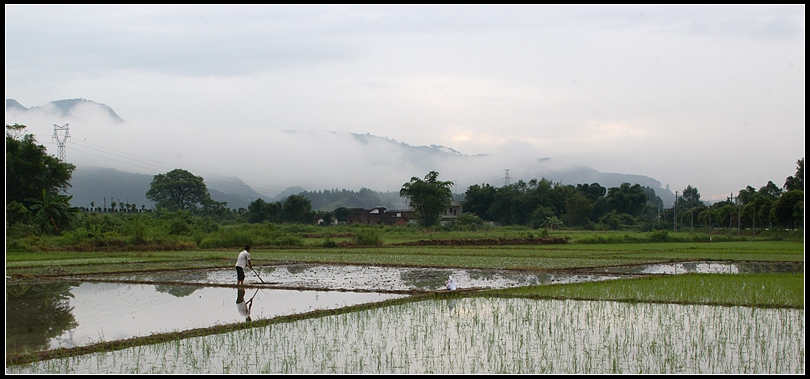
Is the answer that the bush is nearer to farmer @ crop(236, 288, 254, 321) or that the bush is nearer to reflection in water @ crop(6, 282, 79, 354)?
reflection in water @ crop(6, 282, 79, 354)

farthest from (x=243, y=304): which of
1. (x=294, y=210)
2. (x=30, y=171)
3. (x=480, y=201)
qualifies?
(x=480, y=201)

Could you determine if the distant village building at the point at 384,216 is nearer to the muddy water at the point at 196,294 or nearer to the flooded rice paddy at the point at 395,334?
the muddy water at the point at 196,294

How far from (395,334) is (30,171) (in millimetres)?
39121

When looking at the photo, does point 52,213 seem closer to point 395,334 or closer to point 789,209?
point 395,334

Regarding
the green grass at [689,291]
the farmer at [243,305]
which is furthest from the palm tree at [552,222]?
the farmer at [243,305]

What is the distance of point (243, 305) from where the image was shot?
1249 centimetres

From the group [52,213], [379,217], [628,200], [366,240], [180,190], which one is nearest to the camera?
[52,213]

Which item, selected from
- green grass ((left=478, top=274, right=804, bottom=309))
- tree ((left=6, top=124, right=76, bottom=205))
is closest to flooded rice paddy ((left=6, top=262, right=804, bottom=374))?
green grass ((left=478, top=274, right=804, bottom=309))

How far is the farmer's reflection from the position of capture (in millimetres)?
11299

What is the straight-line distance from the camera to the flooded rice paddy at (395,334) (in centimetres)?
749

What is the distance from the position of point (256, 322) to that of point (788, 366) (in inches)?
270

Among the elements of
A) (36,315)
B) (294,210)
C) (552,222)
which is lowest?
(36,315)

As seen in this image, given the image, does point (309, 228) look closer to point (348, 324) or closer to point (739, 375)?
point (348, 324)

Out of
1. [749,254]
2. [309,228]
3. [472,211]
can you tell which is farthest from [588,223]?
[749,254]
